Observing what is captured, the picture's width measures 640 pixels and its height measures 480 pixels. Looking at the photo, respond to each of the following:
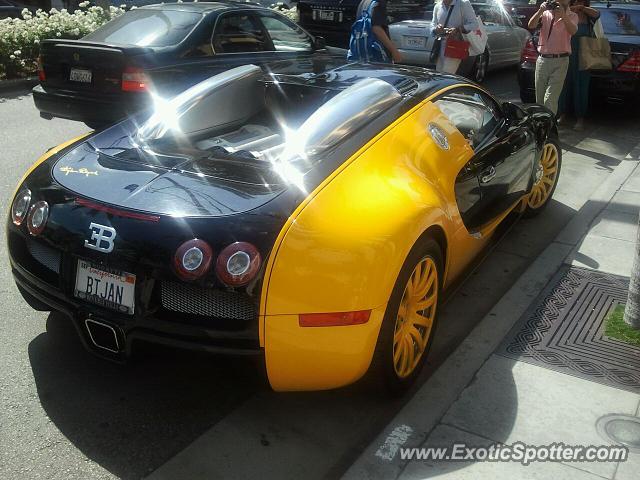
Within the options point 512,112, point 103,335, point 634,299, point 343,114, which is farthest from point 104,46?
point 634,299

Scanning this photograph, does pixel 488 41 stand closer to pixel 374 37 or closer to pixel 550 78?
pixel 550 78

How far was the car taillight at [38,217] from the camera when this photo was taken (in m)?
3.27

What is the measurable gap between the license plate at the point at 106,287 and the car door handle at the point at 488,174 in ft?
7.48

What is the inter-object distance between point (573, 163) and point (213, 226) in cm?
587

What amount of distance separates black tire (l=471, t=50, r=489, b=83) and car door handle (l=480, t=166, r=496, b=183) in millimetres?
7418

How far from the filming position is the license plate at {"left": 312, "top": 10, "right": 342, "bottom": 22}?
13.6 metres

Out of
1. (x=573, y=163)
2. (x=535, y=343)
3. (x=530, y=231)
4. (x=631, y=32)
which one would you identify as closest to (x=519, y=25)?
(x=631, y=32)

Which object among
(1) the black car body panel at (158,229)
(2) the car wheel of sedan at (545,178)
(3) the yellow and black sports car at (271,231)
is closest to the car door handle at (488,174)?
(3) the yellow and black sports car at (271,231)

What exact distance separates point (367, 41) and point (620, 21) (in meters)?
3.92

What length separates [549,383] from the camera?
3.59 m

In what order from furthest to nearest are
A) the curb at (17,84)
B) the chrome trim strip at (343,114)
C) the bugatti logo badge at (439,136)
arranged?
the curb at (17,84), the bugatti logo badge at (439,136), the chrome trim strip at (343,114)

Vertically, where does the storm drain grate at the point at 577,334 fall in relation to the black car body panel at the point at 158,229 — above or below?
below

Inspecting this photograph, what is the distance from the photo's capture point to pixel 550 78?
8.38m

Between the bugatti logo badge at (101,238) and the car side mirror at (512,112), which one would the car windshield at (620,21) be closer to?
the car side mirror at (512,112)
